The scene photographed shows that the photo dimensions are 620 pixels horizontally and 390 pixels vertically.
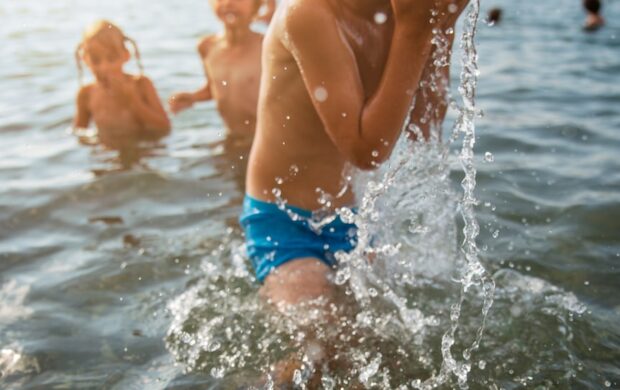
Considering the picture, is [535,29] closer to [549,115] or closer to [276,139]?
[549,115]

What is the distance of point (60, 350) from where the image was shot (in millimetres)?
2740

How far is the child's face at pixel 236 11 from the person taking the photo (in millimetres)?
4953

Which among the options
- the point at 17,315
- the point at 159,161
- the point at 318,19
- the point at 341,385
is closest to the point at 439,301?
the point at 341,385

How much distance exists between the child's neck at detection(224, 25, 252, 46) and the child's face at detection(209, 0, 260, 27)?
0.10 ft

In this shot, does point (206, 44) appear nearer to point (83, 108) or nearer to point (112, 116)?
point (112, 116)

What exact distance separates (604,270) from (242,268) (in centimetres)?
171

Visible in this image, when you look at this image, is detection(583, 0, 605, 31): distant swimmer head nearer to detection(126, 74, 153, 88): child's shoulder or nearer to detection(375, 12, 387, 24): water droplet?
detection(126, 74, 153, 88): child's shoulder

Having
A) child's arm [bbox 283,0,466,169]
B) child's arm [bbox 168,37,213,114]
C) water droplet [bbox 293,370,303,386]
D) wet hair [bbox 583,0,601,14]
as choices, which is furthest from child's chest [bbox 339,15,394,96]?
wet hair [bbox 583,0,601,14]

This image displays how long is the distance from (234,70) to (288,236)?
266 centimetres

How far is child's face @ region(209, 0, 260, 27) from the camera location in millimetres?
4953

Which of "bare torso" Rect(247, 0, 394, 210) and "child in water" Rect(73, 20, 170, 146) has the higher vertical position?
"bare torso" Rect(247, 0, 394, 210)

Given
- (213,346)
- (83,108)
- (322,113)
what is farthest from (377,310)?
(83,108)

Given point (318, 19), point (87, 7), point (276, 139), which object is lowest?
point (87, 7)

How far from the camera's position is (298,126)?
97.9 inches
